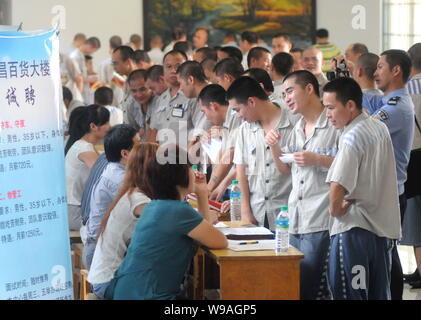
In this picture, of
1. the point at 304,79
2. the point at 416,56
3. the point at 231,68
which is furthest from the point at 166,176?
the point at 231,68

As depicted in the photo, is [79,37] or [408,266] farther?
[79,37]

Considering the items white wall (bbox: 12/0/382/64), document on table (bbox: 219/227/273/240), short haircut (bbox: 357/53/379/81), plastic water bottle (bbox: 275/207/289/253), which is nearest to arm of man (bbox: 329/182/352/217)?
plastic water bottle (bbox: 275/207/289/253)

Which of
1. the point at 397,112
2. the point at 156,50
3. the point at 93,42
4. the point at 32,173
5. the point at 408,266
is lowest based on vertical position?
the point at 408,266

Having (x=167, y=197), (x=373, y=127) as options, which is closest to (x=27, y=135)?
(x=167, y=197)

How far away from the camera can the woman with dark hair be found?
6121 mm

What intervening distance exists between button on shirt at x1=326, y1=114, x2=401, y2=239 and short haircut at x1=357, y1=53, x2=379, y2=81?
1544 millimetres

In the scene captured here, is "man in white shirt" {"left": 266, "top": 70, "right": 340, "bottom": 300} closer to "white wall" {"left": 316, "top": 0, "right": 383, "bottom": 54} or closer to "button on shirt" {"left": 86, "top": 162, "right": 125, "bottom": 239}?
"button on shirt" {"left": 86, "top": 162, "right": 125, "bottom": 239}

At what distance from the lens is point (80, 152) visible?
6.12 metres

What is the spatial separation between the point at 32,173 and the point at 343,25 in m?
11.6

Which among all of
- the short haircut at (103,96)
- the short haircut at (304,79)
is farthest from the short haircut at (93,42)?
the short haircut at (304,79)

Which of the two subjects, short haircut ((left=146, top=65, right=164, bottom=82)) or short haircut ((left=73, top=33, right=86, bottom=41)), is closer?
short haircut ((left=146, top=65, right=164, bottom=82))

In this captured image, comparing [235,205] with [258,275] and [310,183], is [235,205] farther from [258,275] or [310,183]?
[258,275]

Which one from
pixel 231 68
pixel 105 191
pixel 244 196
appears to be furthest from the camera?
pixel 231 68
